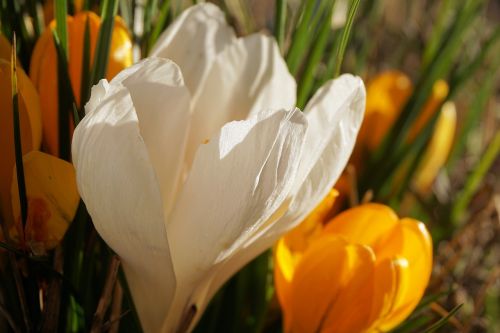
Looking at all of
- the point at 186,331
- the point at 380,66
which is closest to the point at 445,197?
the point at 380,66

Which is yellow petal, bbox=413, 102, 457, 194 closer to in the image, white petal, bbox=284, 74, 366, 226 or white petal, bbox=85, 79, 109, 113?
white petal, bbox=284, 74, 366, 226

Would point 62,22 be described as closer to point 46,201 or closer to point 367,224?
point 46,201

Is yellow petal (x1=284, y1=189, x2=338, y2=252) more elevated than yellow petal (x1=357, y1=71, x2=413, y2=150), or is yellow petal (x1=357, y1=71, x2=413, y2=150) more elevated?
yellow petal (x1=284, y1=189, x2=338, y2=252)

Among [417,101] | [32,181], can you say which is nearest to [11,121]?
[32,181]

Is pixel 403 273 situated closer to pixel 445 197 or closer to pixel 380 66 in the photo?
pixel 445 197

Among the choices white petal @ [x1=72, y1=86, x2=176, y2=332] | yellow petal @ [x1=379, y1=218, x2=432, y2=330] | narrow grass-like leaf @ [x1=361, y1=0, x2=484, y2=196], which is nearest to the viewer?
white petal @ [x1=72, y1=86, x2=176, y2=332]

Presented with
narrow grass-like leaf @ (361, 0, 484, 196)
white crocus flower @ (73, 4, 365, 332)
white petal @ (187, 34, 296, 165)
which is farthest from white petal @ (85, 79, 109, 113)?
narrow grass-like leaf @ (361, 0, 484, 196)
